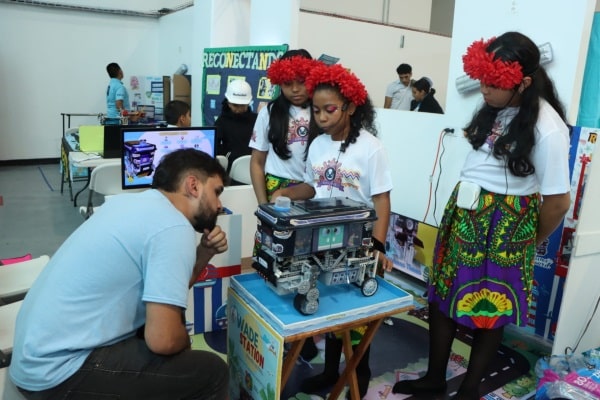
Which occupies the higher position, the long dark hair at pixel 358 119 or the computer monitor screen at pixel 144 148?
the long dark hair at pixel 358 119

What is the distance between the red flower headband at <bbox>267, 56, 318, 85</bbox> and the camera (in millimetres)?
2002

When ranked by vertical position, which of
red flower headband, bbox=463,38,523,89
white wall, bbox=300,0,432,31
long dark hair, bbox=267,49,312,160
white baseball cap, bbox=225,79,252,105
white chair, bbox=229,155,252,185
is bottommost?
white chair, bbox=229,155,252,185

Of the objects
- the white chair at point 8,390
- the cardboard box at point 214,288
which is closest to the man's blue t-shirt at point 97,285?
the white chair at point 8,390

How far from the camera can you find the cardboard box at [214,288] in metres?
2.43

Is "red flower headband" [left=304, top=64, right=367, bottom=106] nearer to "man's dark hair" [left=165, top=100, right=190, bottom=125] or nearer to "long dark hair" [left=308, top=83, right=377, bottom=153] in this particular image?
"long dark hair" [left=308, top=83, right=377, bottom=153]

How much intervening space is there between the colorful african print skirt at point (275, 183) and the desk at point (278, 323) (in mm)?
597

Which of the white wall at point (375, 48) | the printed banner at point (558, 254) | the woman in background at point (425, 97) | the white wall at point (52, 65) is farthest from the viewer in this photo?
the white wall at point (52, 65)

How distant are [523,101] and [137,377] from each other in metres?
1.54

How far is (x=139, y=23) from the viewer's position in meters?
8.02

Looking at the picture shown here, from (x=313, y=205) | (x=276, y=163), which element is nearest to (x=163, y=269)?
(x=313, y=205)

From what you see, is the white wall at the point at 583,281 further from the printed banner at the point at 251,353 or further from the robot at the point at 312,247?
the printed banner at the point at 251,353

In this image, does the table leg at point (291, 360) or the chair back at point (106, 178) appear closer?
the table leg at point (291, 360)

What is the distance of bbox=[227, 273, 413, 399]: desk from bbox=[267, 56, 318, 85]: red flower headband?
0.85 m

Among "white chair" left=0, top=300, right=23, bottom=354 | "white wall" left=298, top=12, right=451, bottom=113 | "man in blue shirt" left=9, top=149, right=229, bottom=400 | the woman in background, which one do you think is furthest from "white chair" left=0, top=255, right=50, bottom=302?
"white wall" left=298, top=12, right=451, bottom=113
